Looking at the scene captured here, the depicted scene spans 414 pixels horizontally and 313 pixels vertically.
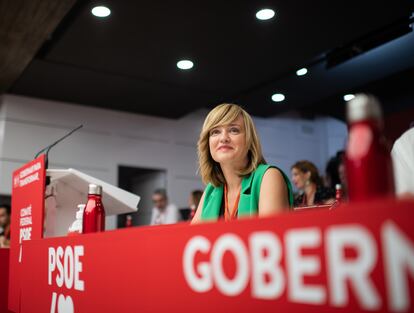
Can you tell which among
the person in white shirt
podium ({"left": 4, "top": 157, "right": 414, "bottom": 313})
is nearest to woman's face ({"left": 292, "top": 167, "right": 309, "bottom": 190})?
the person in white shirt

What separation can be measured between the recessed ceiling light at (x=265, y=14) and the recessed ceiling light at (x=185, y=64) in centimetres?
110

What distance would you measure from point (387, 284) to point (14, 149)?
553cm

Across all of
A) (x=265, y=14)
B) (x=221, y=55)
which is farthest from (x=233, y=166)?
(x=221, y=55)

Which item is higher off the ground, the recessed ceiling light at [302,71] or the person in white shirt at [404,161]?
the recessed ceiling light at [302,71]

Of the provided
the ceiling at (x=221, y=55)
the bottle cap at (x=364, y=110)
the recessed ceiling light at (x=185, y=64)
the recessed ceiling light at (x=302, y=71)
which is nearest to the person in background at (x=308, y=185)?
the ceiling at (x=221, y=55)

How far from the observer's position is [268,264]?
54 centimetres

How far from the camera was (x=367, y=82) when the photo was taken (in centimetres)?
540

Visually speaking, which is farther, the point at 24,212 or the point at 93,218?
the point at 24,212

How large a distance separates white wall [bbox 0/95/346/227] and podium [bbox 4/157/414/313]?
4882 mm

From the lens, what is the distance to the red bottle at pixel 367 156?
1.65 feet

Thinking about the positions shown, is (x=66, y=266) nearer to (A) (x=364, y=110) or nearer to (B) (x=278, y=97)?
(A) (x=364, y=110)

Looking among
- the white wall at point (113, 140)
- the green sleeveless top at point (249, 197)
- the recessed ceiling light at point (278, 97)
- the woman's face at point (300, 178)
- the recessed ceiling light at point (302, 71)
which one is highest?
the recessed ceiling light at point (278, 97)

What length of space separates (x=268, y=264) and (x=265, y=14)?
11.1 ft

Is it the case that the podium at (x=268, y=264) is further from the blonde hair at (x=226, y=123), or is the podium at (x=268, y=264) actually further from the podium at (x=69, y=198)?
the podium at (x=69, y=198)
